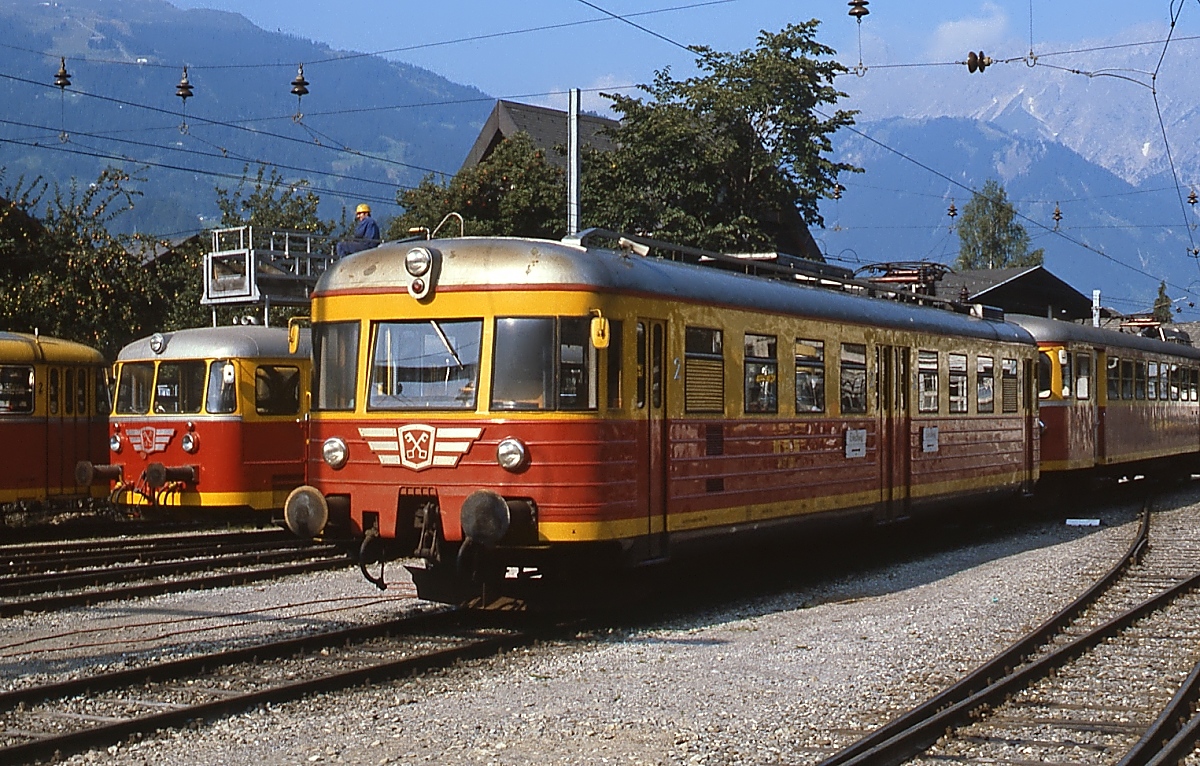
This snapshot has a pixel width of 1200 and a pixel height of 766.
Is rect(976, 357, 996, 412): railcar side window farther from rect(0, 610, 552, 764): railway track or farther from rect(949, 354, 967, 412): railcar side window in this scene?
rect(0, 610, 552, 764): railway track

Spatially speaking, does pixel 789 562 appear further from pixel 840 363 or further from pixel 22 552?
pixel 22 552

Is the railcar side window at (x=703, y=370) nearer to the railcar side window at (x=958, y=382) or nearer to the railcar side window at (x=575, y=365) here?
the railcar side window at (x=575, y=365)

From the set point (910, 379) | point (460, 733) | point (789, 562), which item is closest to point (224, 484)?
point (789, 562)

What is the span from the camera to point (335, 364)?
1124cm

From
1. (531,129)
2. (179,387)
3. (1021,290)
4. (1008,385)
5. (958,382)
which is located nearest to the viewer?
(958,382)

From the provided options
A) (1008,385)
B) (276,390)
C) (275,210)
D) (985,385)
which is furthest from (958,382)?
(275,210)

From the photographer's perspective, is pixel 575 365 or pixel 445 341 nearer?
pixel 575 365

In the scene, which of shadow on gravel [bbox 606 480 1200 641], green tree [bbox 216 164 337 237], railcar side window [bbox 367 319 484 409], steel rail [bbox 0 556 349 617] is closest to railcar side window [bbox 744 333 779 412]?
shadow on gravel [bbox 606 480 1200 641]

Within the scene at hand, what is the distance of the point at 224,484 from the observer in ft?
59.2

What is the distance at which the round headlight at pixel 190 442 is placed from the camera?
1809 centimetres

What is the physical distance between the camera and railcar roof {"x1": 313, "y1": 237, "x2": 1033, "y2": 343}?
10.5 meters

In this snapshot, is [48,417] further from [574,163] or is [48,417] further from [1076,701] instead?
[1076,701]

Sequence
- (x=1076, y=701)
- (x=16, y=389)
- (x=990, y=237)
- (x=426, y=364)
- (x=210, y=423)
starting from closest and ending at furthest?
(x=1076, y=701), (x=426, y=364), (x=210, y=423), (x=16, y=389), (x=990, y=237)

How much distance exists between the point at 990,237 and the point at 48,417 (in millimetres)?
67849
